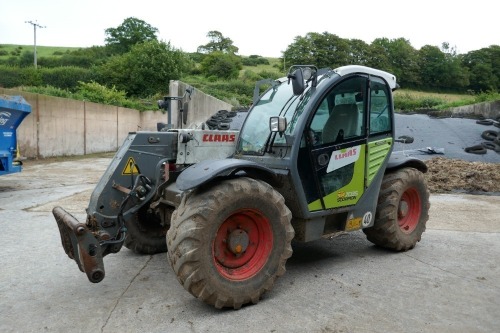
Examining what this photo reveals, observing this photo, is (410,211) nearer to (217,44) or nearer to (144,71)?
(144,71)

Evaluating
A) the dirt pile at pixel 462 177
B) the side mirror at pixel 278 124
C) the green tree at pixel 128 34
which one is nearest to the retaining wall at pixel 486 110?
the dirt pile at pixel 462 177

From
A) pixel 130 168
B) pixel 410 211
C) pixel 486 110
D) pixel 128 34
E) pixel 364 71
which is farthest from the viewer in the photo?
pixel 128 34

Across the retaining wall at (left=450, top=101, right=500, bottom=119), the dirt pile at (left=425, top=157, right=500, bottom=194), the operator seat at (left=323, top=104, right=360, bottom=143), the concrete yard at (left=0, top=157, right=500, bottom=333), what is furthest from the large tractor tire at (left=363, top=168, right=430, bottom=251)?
the retaining wall at (left=450, top=101, right=500, bottom=119)

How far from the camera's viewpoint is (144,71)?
1722 inches

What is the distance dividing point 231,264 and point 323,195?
Result: 1.23 m

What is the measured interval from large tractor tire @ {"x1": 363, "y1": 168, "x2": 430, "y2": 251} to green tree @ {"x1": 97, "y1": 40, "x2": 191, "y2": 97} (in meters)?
40.0

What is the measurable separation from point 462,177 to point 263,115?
24.5ft

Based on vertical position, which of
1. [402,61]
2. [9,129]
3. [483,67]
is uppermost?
[402,61]

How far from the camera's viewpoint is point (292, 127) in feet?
14.4

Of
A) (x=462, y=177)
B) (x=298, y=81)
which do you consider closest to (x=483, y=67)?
(x=462, y=177)

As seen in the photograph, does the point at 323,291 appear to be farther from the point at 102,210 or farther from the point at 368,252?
the point at 102,210

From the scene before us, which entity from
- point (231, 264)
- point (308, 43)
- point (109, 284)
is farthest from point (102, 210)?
point (308, 43)

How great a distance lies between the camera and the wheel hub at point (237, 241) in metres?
3.80

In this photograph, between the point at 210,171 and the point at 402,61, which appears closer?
the point at 210,171
